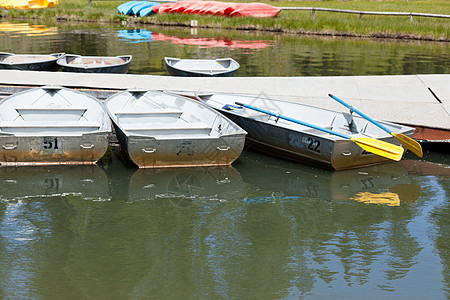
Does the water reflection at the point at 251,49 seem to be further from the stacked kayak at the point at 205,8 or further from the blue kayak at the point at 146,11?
the blue kayak at the point at 146,11

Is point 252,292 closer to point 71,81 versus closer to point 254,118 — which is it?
point 254,118

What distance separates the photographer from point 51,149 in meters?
9.88

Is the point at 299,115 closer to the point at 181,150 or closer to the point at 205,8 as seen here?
the point at 181,150

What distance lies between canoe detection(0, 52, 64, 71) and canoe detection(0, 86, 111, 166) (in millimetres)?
4873

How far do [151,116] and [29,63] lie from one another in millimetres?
6527

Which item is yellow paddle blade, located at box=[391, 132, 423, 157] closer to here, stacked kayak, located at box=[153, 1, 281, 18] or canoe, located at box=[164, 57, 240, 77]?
canoe, located at box=[164, 57, 240, 77]

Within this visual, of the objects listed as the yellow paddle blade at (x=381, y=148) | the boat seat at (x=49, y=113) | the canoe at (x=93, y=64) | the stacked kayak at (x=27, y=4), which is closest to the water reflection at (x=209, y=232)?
the yellow paddle blade at (x=381, y=148)

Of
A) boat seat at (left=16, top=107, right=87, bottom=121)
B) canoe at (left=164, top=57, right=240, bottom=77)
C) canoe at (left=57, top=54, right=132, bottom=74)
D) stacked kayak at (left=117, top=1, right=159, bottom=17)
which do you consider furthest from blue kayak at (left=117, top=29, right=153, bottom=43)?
boat seat at (left=16, top=107, right=87, bottom=121)

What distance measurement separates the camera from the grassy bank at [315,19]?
3056 centimetres

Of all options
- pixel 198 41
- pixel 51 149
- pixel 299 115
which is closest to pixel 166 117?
pixel 51 149

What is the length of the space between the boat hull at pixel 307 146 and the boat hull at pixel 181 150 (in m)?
0.88

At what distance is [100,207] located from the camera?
8.80 meters

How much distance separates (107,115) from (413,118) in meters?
5.76

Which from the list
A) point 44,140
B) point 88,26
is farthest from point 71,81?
point 88,26
